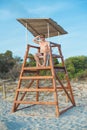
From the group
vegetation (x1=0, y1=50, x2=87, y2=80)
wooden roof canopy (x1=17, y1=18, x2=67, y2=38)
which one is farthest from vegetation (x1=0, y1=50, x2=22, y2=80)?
wooden roof canopy (x1=17, y1=18, x2=67, y2=38)

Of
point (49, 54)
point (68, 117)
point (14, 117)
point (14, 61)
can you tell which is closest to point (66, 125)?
point (68, 117)

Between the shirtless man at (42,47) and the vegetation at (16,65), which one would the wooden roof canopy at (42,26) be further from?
the vegetation at (16,65)

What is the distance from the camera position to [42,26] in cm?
1125

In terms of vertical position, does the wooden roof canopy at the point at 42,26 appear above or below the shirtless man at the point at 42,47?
above

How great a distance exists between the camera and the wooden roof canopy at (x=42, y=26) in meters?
10.7

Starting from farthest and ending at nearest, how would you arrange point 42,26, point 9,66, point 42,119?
point 9,66, point 42,26, point 42,119

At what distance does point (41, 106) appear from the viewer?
11742mm

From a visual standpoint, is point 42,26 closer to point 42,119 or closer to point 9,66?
point 42,119

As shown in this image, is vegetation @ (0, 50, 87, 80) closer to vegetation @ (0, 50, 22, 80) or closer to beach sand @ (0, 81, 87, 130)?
vegetation @ (0, 50, 22, 80)

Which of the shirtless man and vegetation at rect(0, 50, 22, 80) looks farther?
vegetation at rect(0, 50, 22, 80)

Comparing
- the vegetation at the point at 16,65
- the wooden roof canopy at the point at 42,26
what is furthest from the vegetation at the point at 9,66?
the wooden roof canopy at the point at 42,26

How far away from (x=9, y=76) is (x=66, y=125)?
82.9 ft

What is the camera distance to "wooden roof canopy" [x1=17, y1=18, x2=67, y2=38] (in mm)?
10748

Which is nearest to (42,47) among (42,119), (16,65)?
(42,119)
